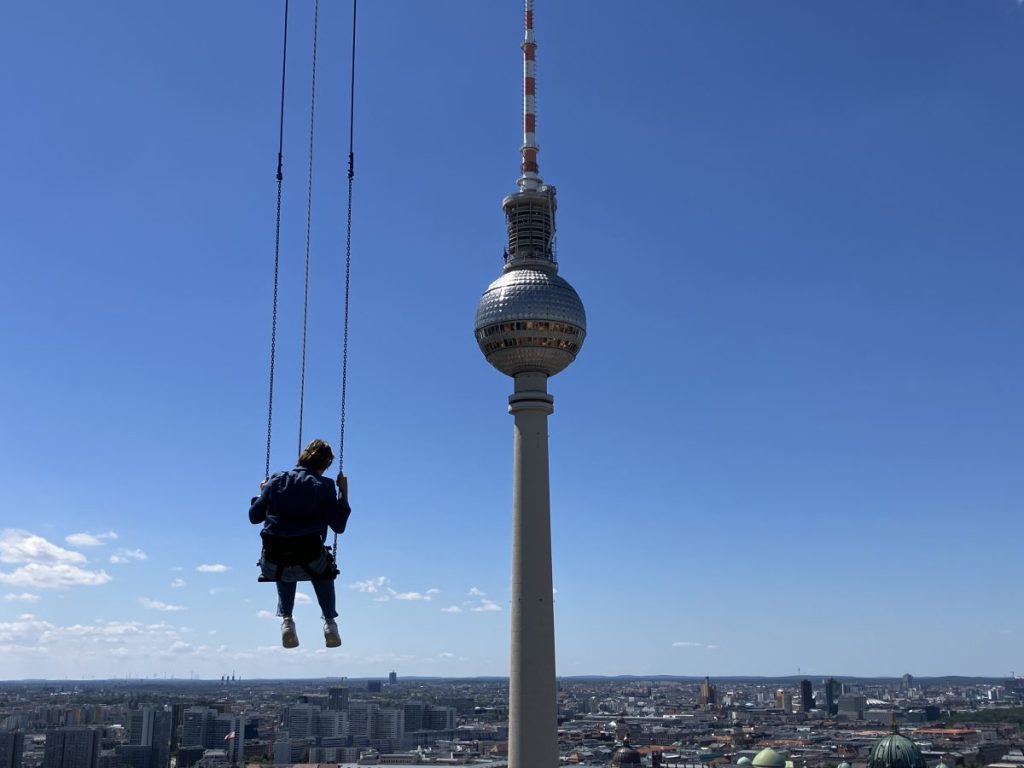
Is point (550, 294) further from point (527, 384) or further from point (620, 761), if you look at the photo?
point (620, 761)

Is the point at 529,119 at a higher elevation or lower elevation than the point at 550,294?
higher

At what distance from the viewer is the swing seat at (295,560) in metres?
12.9

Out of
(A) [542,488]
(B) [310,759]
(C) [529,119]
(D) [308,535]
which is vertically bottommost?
(B) [310,759]

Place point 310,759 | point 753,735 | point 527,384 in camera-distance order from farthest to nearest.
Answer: point 753,735
point 310,759
point 527,384

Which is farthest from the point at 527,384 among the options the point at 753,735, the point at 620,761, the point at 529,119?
the point at 753,735

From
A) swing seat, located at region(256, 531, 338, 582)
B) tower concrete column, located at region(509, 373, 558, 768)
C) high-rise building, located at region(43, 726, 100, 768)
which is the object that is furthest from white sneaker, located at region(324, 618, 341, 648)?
high-rise building, located at region(43, 726, 100, 768)

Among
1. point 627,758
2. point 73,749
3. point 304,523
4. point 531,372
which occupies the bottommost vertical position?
point 627,758

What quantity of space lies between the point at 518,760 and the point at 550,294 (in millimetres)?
27092

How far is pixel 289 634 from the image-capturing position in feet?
44.5

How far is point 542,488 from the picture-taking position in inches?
2596

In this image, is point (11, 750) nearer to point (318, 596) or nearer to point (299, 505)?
point (318, 596)

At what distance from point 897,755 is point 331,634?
9334 cm

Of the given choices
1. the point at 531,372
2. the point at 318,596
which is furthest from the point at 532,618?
the point at 318,596

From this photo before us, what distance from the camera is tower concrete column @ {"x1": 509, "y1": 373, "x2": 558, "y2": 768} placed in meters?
63.6
